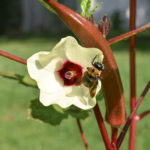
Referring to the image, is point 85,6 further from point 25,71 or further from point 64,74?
point 25,71

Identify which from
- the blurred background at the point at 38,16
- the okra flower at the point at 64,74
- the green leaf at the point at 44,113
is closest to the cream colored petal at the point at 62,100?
the okra flower at the point at 64,74

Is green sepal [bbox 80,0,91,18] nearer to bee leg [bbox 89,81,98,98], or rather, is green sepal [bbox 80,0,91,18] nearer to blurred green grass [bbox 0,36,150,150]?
bee leg [bbox 89,81,98,98]

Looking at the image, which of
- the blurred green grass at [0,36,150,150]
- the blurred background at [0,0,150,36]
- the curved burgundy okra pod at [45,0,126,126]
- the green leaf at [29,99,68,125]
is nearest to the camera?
the curved burgundy okra pod at [45,0,126,126]

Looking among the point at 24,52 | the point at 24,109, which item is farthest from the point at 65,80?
the point at 24,52

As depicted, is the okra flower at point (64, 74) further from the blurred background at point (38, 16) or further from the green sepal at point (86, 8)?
the blurred background at point (38, 16)

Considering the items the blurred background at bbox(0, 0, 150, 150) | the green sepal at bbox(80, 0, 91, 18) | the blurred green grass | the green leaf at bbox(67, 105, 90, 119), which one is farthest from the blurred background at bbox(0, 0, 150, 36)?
the green sepal at bbox(80, 0, 91, 18)

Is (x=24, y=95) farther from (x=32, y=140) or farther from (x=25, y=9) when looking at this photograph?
(x=25, y=9)

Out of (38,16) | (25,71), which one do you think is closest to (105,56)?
(25,71)
